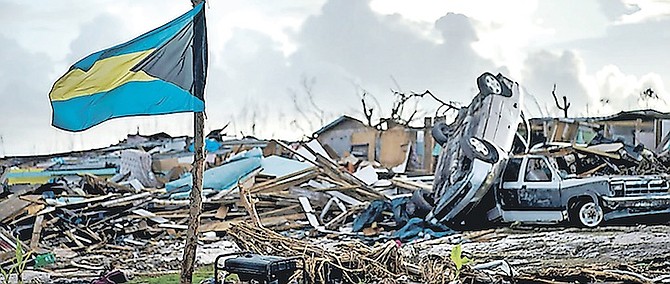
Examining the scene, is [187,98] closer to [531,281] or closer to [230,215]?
[531,281]

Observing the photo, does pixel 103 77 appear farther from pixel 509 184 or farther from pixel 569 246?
pixel 509 184

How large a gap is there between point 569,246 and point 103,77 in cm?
955

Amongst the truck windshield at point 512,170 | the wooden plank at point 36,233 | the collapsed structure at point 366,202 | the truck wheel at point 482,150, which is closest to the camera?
the wooden plank at point 36,233

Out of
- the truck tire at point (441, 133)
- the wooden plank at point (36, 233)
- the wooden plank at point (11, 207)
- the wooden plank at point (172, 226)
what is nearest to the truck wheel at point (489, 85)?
the truck tire at point (441, 133)

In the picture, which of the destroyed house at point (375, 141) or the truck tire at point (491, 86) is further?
the destroyed house at point (375, 141)

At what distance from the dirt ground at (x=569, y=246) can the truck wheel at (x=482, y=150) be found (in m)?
1.50

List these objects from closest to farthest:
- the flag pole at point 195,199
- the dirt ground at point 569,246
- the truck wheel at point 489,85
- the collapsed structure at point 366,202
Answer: the flag pole at point 195,199 < the dirt ground at point 569,246 < the collapsed structure at point 366,202 < the truck wheel at point 489,85

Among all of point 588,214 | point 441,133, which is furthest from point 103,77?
point 441,133

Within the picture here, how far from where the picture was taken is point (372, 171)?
24953 mm

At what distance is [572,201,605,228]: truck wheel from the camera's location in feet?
55.3

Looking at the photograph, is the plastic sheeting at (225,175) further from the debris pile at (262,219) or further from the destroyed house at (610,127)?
the destroyed house at (610,127)

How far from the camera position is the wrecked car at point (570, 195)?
17.0m

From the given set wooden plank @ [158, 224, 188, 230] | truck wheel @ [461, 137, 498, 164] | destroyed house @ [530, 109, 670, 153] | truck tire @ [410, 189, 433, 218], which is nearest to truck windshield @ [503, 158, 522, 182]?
truck wheel @ [461, 137, 498, 164]

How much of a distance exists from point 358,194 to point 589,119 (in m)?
15.6
